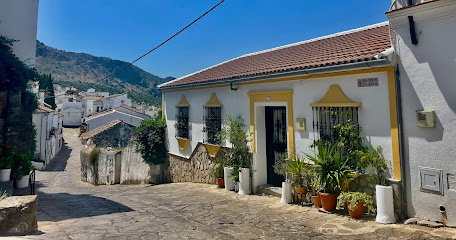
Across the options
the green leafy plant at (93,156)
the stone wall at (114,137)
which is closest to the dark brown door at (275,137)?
the green leafy plant at (93,156)

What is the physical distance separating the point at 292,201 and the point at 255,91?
133 inches

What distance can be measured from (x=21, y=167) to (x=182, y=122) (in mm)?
5884

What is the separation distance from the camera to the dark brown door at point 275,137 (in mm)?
7910

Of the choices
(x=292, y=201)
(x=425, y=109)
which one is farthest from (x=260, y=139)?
(x=425, y=109)

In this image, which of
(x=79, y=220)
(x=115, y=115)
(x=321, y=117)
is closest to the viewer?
(x=79, y=220)

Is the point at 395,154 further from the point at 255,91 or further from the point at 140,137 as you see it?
the point at 140,137

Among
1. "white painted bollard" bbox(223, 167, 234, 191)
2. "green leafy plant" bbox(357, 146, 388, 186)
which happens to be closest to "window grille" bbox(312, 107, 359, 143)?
"green leafy plant" bbox(357, 146, 388, 186)

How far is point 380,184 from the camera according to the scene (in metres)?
5.30

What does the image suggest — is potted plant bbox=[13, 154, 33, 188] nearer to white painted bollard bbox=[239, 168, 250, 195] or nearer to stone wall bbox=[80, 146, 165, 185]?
stone wall bbox=[80, 146, 165, 185]

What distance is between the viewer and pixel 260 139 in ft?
27.2

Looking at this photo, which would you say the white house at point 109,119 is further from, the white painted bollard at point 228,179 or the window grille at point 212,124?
the white painted bollard at point 228,179

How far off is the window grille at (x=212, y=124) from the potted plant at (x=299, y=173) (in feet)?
11.9

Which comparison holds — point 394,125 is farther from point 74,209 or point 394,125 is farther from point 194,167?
point 194,167

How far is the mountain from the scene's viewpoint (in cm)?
9809
